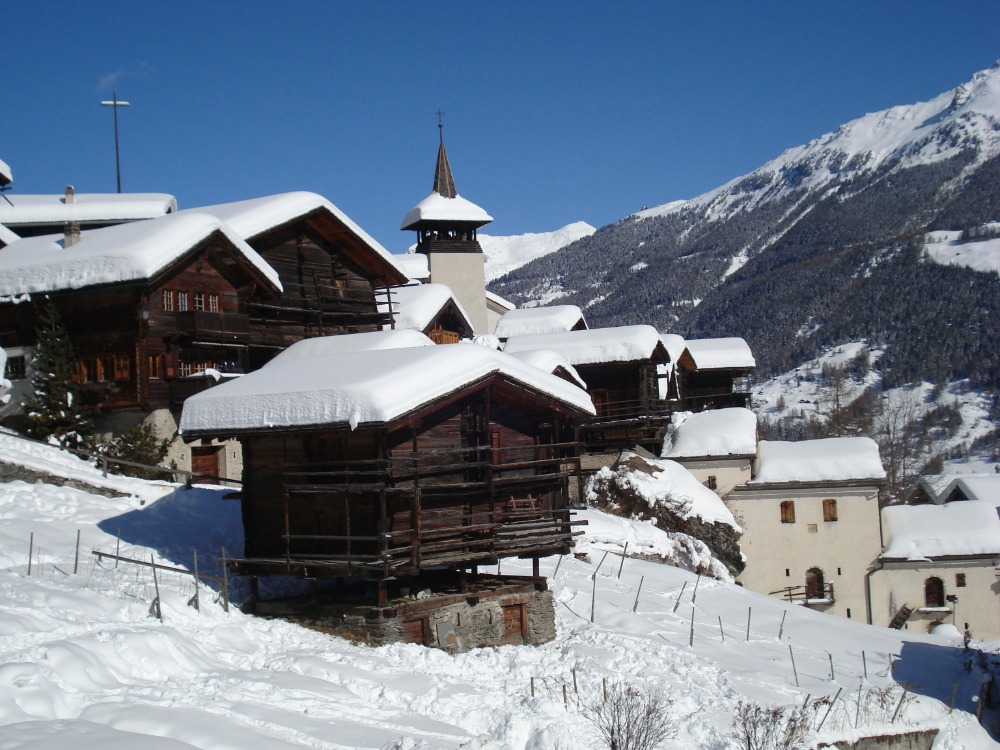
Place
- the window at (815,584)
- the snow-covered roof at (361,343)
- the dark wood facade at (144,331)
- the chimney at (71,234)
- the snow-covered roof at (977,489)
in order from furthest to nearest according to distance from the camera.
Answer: the snow-covered roof at (977,489) → the window at (815,584) → the chimney at (71,234) → the dark wood facade at (144,331) → the snow-covered roof at (361,343)

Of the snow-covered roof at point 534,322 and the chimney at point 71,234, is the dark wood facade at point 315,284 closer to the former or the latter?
the chimney at point 71,234

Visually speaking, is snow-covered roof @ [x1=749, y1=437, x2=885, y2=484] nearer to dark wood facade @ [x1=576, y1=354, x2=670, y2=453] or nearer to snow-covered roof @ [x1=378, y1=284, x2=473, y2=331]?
dark wood facade @ [x1=576, y1=354, x2=670, y2=453]

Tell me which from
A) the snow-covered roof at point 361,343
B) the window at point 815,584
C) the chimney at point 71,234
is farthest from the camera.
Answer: the window at point 815,584

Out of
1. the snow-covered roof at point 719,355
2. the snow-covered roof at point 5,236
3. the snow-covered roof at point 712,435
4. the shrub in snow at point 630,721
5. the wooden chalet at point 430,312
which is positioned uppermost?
the snow-covered roof at point 5,236

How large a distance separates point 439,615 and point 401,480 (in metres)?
2.75

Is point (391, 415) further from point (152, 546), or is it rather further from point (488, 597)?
point (152, 546)

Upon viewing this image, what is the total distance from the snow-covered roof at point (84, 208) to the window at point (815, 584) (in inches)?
1191

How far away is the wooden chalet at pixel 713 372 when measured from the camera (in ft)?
194

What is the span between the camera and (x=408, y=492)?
20562 millimetres

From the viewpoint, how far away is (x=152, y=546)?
2320 cm

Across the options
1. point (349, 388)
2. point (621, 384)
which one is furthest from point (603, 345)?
point (349, 388)

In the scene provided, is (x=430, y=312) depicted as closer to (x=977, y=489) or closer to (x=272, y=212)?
(x=272, y=212)

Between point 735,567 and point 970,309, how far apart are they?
158948 millimetres

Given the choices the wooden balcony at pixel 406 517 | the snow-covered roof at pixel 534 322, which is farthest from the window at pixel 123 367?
the snow-covered roof at pixel 534 322
